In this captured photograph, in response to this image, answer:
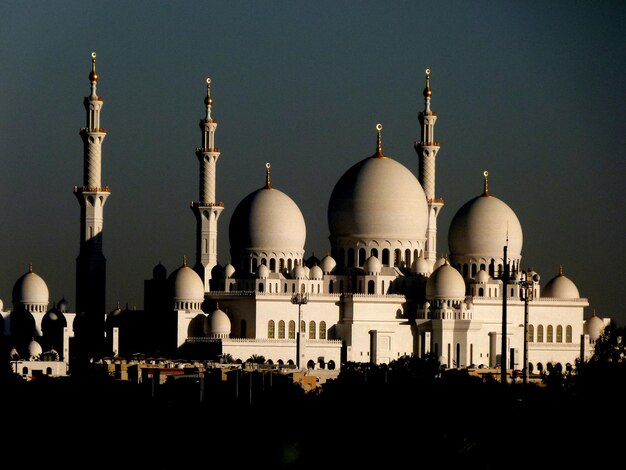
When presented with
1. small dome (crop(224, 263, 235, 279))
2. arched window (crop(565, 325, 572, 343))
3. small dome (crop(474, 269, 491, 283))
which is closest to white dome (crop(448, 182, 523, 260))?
small dome (crop(474, 269, 491, 283))

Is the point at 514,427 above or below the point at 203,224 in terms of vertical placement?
below

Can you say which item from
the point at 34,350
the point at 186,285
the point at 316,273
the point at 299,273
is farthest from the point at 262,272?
the point at 34,350

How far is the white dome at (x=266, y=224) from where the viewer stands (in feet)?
292

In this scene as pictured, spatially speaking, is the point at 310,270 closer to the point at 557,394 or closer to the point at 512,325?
the point at 512,325

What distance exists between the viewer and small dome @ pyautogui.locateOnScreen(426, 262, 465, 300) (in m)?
87.6

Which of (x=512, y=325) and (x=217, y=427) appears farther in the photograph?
(x=512, y=325)

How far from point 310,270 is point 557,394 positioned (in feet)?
122

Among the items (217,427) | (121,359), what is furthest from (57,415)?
(121,359)

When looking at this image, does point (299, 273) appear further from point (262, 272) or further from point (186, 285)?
point (186, 285)

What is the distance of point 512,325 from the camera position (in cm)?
9144

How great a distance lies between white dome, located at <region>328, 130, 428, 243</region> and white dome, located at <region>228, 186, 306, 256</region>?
209 centimetres

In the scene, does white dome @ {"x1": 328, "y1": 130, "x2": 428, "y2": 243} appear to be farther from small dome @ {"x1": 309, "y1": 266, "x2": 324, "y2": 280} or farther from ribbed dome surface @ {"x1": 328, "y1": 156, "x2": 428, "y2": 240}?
small dome @ {"x1": 309, "y1": 266, "x2": 324, "y2": 280}

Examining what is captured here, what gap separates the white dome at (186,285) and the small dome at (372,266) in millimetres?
7219

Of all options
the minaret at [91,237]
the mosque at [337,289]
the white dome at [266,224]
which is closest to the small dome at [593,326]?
the mosque at [337,289]
